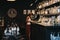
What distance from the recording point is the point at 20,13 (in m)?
7.23

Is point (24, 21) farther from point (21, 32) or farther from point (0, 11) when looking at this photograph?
point (0, 11)

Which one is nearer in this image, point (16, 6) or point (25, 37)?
point (25, 37)

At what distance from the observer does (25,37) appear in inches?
269

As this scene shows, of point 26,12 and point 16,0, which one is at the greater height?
point 16,0

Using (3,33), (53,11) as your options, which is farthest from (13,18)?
(53,11)

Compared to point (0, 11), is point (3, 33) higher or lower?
lower

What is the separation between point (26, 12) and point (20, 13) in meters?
0.24

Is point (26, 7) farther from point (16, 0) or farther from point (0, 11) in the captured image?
point (0, 11)

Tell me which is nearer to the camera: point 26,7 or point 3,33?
point 3,33

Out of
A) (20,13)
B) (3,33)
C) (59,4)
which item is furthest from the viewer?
(20,13)

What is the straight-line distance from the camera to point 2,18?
23.2ft

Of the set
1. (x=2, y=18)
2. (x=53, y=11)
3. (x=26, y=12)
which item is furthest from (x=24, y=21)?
(x=53, y=11)

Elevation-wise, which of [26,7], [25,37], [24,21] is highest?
[26,7]

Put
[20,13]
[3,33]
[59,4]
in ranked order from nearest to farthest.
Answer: [59,4] → [3,33] → [20,13]
